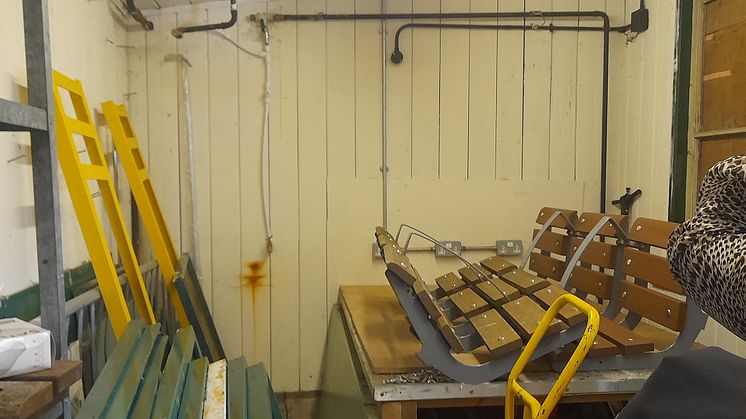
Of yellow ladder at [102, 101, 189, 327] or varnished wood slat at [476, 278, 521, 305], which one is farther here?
yellow ladder at [102, 101, 189, 327]

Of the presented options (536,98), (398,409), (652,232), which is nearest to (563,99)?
(536,98)

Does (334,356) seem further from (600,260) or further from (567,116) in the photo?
(567,116)

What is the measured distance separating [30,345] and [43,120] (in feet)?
1.49

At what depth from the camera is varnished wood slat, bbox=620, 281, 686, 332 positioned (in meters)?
2.02

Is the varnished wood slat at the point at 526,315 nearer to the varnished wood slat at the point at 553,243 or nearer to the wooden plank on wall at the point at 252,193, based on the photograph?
the varnished wood slat at the point at 553,243

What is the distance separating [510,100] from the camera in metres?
3.35

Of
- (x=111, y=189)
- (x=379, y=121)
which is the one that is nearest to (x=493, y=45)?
(x=379, y=121)

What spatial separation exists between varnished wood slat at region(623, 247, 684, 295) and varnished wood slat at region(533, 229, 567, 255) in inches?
19.7

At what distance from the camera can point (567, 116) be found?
133 inches

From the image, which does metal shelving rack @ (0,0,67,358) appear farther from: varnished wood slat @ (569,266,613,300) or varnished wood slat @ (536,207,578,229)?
varnished wood slat @ (536,207,578,229)

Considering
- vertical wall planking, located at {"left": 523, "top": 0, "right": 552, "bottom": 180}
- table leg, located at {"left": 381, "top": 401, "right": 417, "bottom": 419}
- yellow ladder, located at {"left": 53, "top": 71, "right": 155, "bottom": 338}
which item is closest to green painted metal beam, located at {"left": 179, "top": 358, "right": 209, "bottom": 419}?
yellow ladder, located at {"left": 53, "top": 71, "right": 155, "bottom": 338}

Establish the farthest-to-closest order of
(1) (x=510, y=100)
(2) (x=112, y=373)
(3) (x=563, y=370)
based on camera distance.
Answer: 1. (1) (x=510, y=100)
2. (3) (x=563, y=370)
3. (2) (x=112, y=373)

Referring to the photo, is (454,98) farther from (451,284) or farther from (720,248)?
(720,248)

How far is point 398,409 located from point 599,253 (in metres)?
1.18
